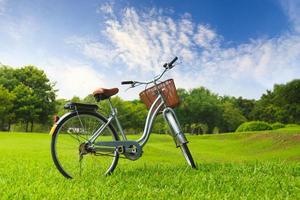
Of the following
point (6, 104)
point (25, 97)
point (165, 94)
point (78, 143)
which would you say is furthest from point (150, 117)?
point (25, 97)

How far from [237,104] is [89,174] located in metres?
70.4

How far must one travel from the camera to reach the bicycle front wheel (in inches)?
219

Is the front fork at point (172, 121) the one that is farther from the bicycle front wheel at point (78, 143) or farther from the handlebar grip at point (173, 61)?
the bicycle front wheel at point (78, 143)

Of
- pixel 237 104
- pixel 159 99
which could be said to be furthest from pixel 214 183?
pixel 237 104

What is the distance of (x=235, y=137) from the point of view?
28578 millimetres

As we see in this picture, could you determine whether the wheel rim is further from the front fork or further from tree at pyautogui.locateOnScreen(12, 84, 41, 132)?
tree at pyautogui.locateOnScreen(12, 84, 41, 132)

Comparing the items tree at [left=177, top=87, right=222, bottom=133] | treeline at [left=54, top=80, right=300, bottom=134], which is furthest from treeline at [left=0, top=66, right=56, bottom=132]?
tree at [left=177, top=87, right=222, bottom=133]

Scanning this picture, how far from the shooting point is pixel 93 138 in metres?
5.69

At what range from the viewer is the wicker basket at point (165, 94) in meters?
6.32

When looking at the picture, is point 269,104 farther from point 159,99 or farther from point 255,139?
point 159,99

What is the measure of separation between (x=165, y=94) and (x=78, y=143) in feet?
5.13

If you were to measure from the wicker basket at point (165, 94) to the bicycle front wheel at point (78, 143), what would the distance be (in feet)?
2.61

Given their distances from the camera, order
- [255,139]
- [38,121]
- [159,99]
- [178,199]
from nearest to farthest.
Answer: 1. [178,199]
2. [159,99]
3. [255,139]
4. [38,121]

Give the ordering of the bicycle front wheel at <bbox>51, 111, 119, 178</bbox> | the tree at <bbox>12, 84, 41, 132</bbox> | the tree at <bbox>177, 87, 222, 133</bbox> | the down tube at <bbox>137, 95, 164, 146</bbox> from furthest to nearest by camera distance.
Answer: the tree at <bbox>177, 87, 222, 133</bbox> < the tree at <bbox>12, 84, 41, 132</bbox> < the down tube at <bbox>137, 95, 164, 146</bbox> < the bicycle front wheel at <bbox>51, 111, 119, 178</bbox>
